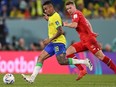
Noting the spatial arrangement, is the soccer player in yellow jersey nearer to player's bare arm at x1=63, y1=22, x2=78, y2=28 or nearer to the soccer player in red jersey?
player's bare arm at x1=63, y1=22, x2=78, y2=28

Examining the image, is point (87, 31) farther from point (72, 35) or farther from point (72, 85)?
point (72, 35)

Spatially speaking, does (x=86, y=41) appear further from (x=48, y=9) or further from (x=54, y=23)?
(x=48, y=9)

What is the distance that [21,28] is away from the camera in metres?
28.6

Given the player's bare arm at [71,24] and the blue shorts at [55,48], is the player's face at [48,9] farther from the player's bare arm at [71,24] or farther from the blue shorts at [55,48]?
the blue shorts at [55,48]

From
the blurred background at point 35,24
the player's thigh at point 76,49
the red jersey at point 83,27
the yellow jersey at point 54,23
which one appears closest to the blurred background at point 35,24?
the blurred background at point 35,24

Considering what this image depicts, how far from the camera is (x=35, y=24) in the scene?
1128 inches

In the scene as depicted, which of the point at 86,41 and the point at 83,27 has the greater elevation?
the point at 83,27

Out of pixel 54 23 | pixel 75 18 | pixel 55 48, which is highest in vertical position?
pixel 54 23

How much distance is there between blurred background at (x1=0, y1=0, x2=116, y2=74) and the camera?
28.2 m

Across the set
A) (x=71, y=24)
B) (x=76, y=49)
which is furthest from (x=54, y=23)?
(x=76, y=49)

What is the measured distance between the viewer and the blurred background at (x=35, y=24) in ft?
92.7

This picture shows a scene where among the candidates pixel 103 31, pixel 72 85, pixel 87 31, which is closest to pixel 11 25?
pixel 103 31

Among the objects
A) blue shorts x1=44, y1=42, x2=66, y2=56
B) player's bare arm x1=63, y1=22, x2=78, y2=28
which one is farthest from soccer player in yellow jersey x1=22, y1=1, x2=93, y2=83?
player's bare arm x1=63, y1=22, x2=78, y2=28

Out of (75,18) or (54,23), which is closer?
(54,23)
